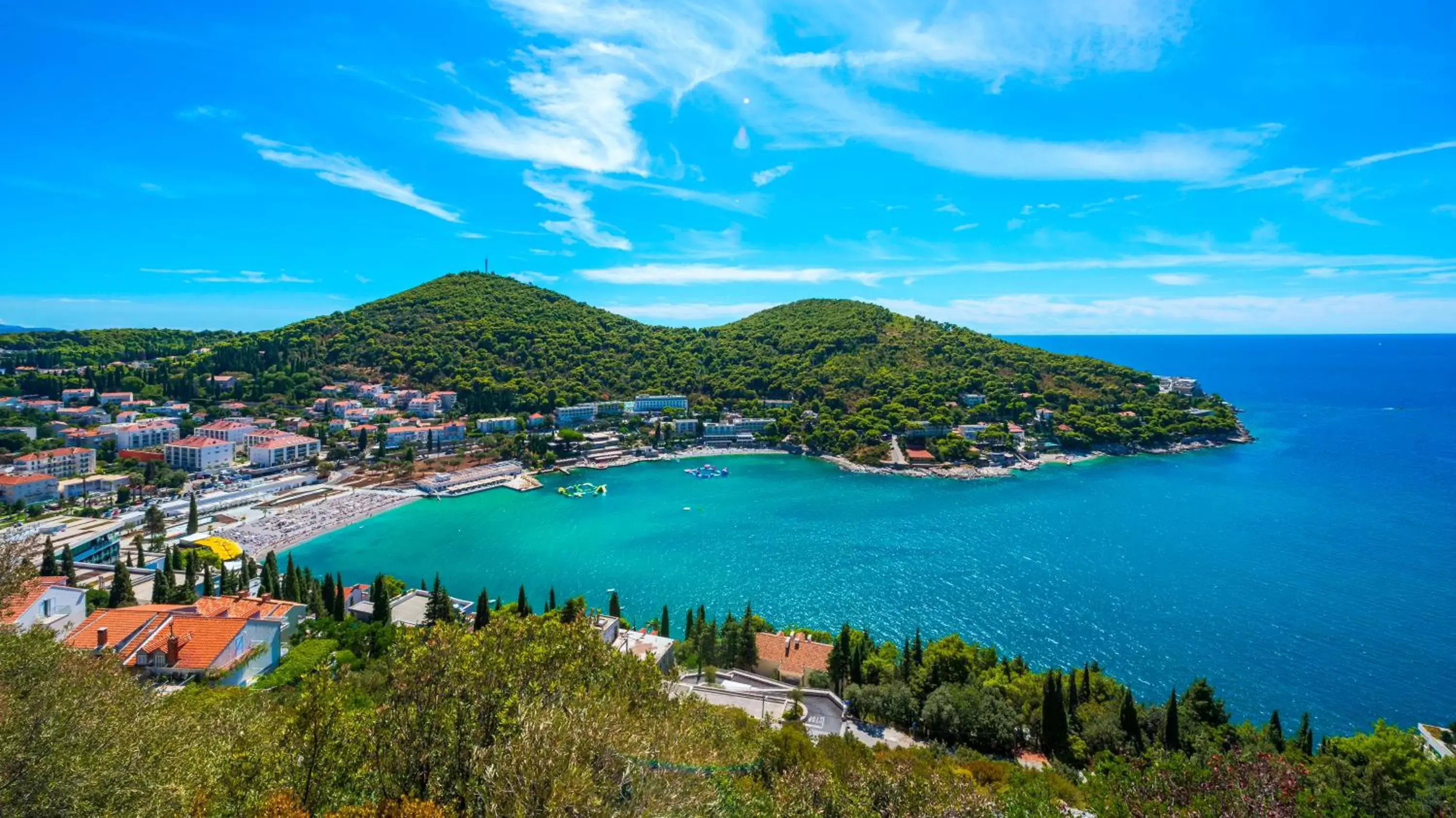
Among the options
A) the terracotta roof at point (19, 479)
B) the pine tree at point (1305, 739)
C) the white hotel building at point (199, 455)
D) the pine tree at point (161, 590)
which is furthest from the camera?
the white hotel building at point (199, 455)

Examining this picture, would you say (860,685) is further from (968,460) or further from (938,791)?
(968,460)

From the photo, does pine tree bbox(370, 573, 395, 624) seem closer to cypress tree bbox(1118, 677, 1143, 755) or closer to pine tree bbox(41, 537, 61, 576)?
pine tree bbox(41, 537, 61, 576)

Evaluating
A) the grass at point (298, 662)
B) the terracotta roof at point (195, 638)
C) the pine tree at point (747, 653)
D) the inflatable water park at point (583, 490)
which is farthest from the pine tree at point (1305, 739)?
the inflatable water park at point (583, 490)

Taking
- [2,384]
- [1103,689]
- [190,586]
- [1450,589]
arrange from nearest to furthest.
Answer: [1103,689] → [190,586] → [1450,589] → [2,384]

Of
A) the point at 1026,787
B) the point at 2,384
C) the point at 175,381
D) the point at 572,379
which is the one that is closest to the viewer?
the point at 1026,787

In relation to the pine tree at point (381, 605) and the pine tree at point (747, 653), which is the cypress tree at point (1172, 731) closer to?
the pine tree at point (747, 653)

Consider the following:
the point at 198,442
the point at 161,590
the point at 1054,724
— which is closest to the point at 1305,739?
the point at 1054,724

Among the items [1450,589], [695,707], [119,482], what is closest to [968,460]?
[1450,589]
